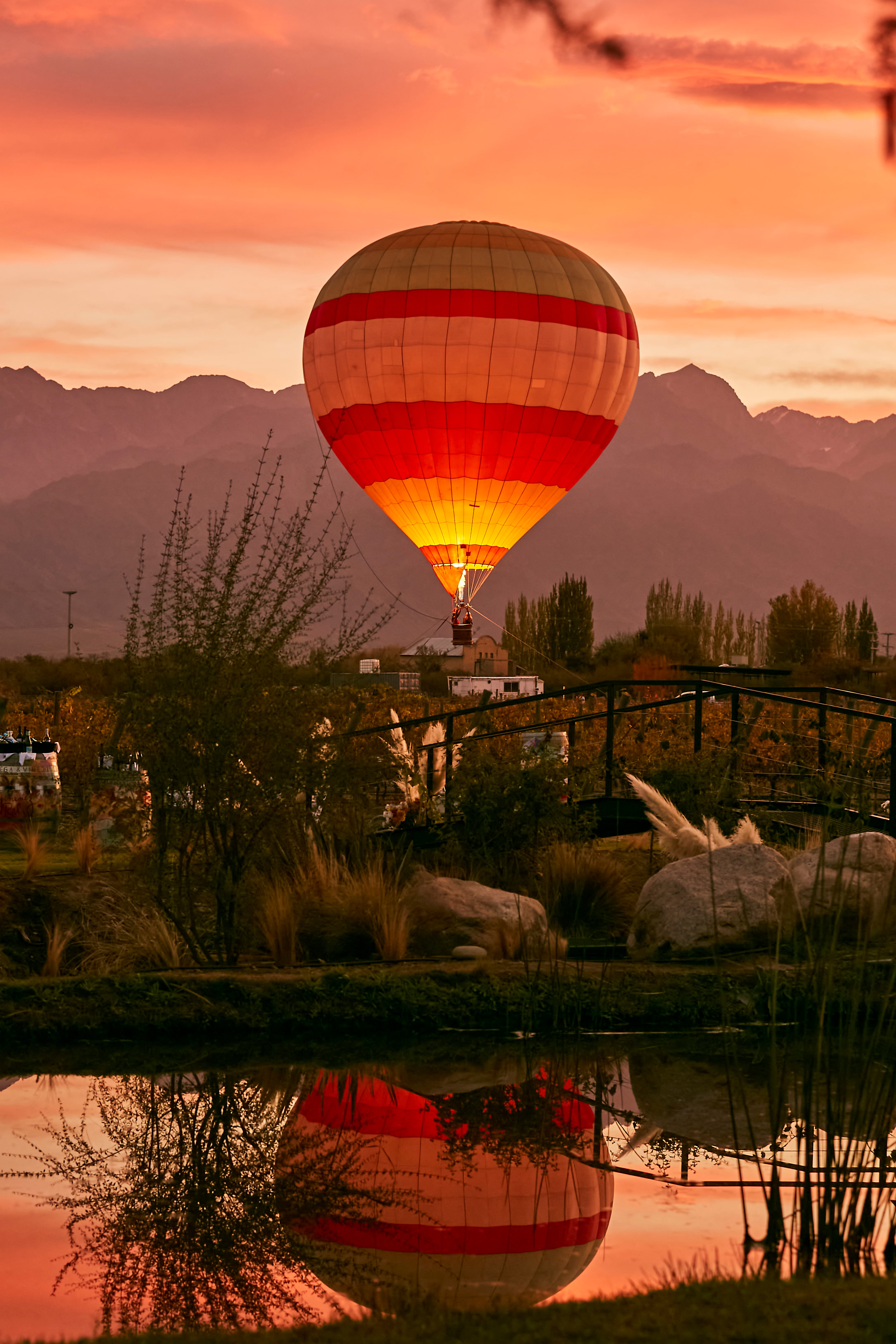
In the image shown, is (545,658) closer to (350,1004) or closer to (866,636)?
(866,636)

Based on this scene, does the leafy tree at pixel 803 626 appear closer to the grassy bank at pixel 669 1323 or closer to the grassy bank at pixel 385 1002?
the grassy bank at pixel 385 1002

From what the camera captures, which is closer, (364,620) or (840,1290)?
(840,1290)

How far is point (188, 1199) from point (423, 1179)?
3.28ft

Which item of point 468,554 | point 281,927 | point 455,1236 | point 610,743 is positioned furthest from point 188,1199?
point 468,554

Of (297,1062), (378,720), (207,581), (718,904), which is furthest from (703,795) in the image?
(378,720)

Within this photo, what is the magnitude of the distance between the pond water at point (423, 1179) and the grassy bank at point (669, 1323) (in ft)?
1.36

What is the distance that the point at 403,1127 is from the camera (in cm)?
691

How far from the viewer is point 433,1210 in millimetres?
5805

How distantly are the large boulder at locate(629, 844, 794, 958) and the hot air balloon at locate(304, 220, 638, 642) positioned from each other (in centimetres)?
2456

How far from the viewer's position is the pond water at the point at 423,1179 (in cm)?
501

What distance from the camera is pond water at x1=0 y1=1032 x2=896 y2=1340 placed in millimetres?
5012

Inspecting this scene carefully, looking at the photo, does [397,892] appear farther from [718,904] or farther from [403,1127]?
[403,1127]

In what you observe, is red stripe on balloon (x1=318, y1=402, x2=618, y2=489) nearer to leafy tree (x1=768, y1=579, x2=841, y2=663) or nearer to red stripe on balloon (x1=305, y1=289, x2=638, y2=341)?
red stripe on balloon (x1=305, y1=289, x2=638, y2=341)

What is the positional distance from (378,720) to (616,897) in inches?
575
